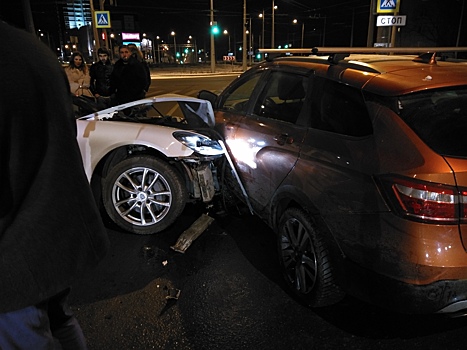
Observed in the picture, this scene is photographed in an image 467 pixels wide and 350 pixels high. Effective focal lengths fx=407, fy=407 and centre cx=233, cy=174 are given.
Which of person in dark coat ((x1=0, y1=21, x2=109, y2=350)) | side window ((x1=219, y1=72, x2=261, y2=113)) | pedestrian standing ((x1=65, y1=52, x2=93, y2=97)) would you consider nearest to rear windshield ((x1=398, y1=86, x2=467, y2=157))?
person in dark coat ((x1=0, y1=21, x2=109, y2=350))

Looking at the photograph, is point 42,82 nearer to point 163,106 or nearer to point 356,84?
point 356,84

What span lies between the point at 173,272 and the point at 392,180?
1906 millimetres

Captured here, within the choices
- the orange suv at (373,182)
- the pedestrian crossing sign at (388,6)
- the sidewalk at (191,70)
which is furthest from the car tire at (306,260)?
the sidewalk at (191,70)

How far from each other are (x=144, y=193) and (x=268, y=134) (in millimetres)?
1407

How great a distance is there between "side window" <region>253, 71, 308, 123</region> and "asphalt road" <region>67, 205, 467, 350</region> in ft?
3.96

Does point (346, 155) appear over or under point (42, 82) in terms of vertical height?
under

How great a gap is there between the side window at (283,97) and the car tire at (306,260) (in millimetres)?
779

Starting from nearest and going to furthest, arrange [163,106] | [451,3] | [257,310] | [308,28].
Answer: [257,310]
[163,106]
[451,3]
[308,28]

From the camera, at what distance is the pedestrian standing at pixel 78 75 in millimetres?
8000

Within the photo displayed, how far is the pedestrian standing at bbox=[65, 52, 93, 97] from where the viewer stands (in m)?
8.00

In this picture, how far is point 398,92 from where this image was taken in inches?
88.0

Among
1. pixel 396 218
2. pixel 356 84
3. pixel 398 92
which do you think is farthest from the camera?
pixel 356 84

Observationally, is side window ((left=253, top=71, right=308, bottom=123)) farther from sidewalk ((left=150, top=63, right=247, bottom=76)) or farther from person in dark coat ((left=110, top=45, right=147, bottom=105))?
sidewalk ((left=150, top=63, right=247, bottom=76))

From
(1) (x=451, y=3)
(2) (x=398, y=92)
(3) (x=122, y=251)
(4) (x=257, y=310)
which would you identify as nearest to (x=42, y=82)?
(2) (x=398, y=92)
